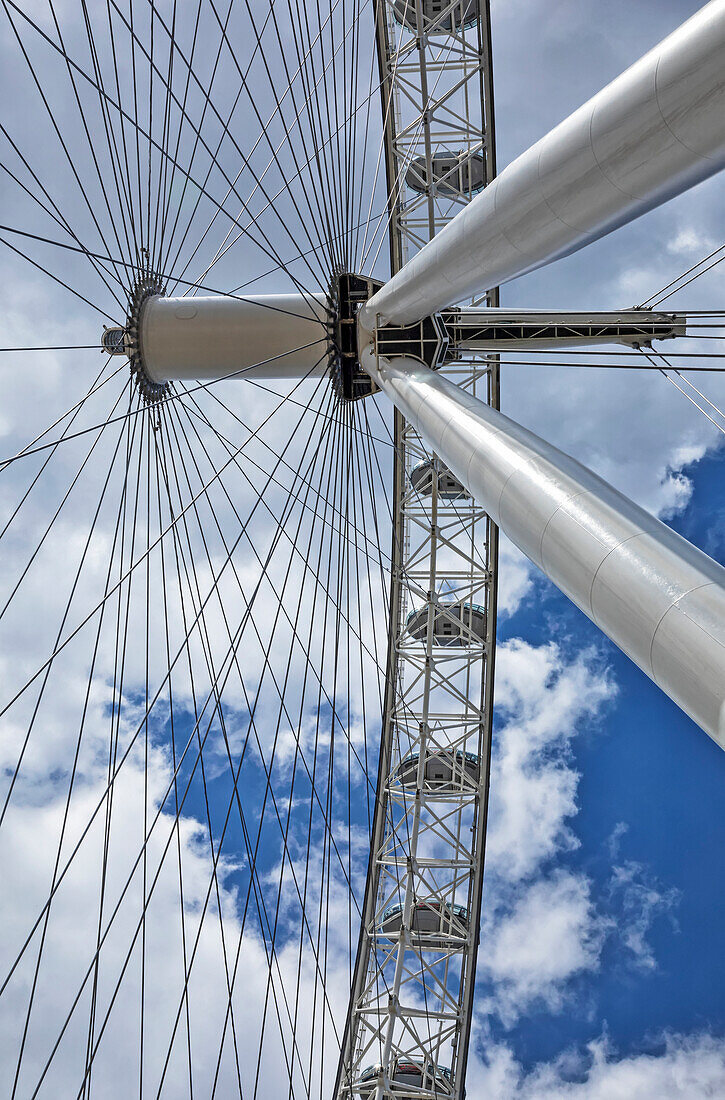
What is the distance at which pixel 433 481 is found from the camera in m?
23.0

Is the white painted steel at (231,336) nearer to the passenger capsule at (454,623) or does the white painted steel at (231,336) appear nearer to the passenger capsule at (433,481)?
the passenger capsule at (433,481)

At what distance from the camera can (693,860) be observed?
32.9 m

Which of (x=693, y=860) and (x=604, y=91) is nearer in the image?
(x=604, y=91)

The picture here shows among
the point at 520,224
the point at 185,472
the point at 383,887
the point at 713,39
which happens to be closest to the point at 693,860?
the point at 383,887

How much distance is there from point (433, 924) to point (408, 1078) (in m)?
3.25

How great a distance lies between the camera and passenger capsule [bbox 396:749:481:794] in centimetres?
2317

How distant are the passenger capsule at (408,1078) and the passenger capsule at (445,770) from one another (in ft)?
19.6

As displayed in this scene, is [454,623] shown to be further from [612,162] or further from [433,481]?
[612,162]

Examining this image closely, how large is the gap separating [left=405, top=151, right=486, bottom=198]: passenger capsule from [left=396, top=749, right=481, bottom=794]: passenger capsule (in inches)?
512

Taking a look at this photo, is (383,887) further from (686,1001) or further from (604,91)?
(604,91)

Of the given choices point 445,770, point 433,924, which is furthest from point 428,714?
point 433,924

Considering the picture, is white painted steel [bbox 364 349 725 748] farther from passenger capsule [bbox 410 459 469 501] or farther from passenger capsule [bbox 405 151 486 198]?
passenger capsule [bbox 405 151 486 198]

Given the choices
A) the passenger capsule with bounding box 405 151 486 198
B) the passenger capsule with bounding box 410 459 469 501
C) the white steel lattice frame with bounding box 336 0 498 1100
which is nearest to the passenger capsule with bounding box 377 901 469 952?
the white steel lattice frame with bounding box 336 0 498 1100

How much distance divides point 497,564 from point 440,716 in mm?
3973
